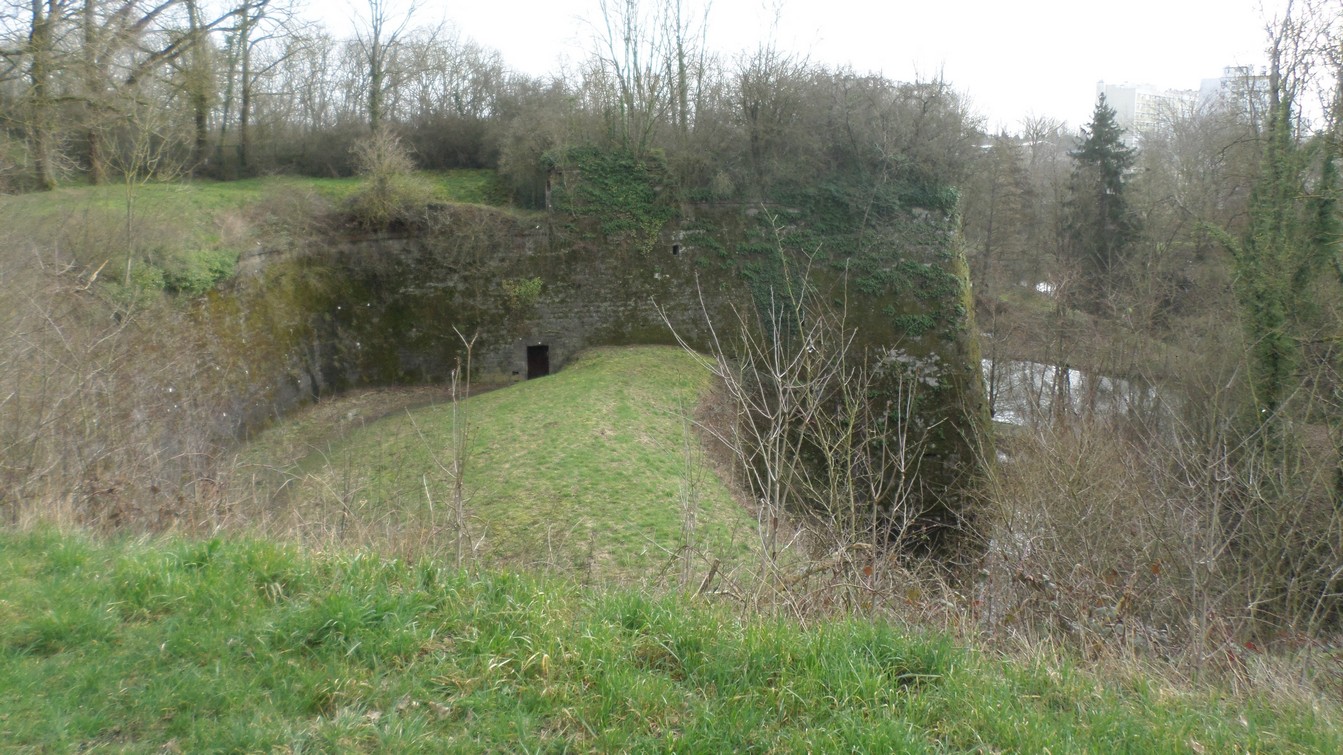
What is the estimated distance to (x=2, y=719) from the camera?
101 inches

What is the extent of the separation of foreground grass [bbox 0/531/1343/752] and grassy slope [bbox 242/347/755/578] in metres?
3.30

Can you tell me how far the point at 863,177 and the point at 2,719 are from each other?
18165mm

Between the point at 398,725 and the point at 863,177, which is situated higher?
the point at 863,177

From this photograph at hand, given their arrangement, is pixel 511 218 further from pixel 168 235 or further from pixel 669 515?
pixel 669 515

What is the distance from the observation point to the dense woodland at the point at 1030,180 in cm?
717

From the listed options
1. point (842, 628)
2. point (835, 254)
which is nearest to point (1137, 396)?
point (835, 254)

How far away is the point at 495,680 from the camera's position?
2912 millimetres

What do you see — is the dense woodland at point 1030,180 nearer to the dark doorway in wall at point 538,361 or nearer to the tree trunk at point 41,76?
the tree trunk at point 41,76

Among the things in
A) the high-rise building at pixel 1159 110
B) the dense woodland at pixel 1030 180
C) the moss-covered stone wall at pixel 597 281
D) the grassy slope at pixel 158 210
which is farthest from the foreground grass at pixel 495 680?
the high-rise building at pixel 1159 110

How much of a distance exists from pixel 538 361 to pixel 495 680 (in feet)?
50.2

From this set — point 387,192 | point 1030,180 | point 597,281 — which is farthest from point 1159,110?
point 387,192

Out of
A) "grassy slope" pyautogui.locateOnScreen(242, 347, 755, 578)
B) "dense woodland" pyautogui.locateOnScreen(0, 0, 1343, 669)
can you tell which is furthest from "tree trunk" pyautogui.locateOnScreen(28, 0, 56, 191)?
"grassy slope" pyautogui.locateOnScreen(242, 347, 755, 578)

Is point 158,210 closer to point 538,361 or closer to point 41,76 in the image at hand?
point 41,76

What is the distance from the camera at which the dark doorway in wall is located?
17.8m
